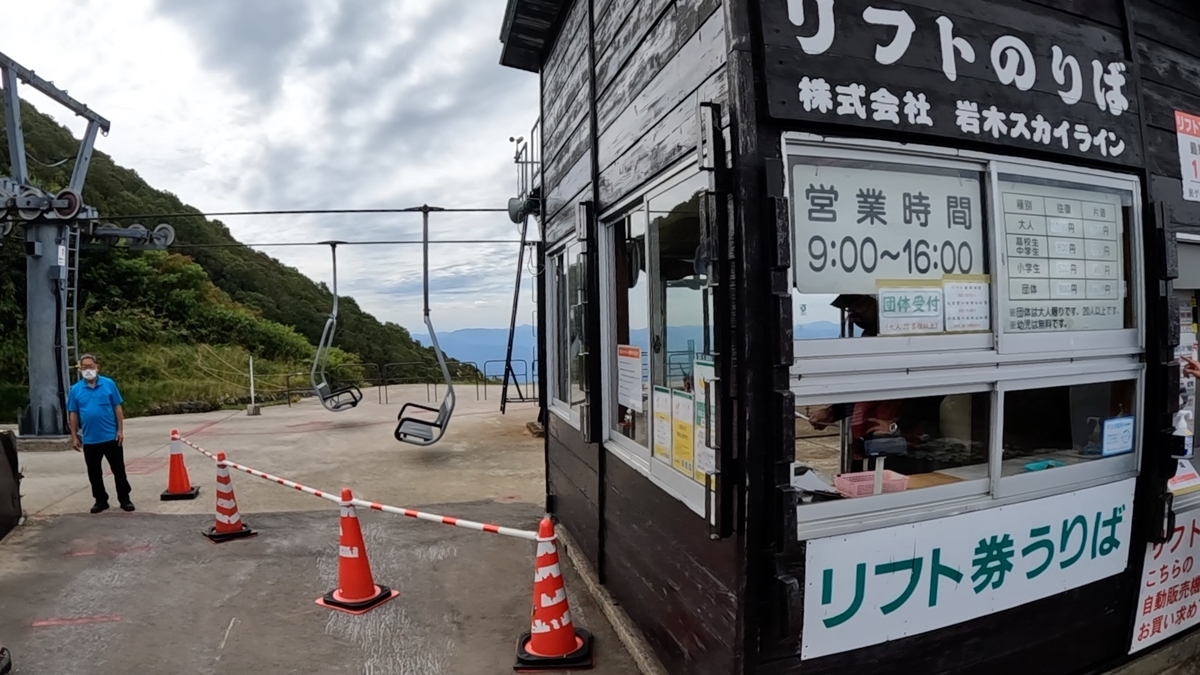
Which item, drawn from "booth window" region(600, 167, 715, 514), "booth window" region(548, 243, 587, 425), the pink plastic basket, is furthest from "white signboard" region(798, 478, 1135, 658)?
"booth window" region(548, 243, 587, 425)

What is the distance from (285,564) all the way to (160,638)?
4.40 ft

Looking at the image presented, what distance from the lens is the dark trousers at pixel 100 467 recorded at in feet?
22.2

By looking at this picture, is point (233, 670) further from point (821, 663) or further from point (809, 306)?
point (809, 306)

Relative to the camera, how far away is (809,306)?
2.60 metres

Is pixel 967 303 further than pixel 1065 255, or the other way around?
pixel 1065 255

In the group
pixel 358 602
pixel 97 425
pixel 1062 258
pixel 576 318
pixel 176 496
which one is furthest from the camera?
pixel 176 496

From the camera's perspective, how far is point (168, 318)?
2409 cm

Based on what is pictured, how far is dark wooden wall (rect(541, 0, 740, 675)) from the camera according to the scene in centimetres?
274

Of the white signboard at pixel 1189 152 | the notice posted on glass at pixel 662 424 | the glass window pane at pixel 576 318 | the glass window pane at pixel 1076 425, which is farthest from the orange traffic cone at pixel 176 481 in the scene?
the white signboard at pixel 1189 152

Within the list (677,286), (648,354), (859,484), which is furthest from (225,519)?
(859,484)

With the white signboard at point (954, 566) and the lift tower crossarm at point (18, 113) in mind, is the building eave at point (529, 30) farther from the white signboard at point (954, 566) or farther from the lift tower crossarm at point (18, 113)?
the lift tower crossarm at point (18, 113)

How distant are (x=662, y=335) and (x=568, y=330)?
2.16m

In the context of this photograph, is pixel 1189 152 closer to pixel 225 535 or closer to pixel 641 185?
pixel 641 185

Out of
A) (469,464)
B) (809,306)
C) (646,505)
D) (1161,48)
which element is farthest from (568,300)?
(469,464)
